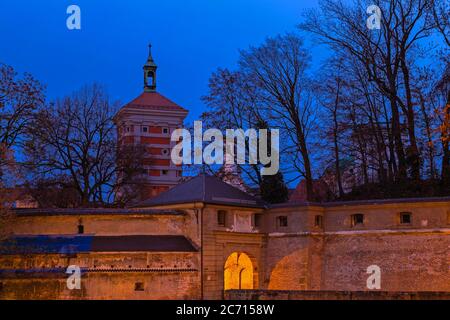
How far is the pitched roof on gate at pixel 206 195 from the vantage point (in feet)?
137

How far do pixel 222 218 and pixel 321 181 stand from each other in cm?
1657

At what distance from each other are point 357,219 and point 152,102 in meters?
51.1

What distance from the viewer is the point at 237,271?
46.2 meters

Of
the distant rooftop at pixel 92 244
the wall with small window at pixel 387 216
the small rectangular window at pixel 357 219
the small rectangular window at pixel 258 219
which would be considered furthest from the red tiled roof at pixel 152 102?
the small rectangular window at pixel 357 219

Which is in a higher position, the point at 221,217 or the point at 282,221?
the point at 221,217

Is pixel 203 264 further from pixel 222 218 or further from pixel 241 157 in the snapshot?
pixel 241 157

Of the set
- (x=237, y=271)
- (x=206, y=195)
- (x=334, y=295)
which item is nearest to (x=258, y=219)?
(x=206, y=195)

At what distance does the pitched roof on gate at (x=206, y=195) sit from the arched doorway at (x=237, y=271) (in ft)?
11.6

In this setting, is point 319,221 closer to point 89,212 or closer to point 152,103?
point 89,212
